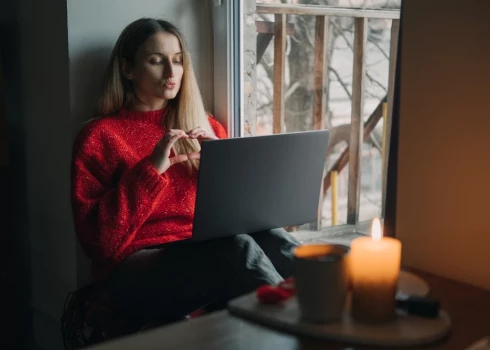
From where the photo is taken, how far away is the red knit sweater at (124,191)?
171 centimetres

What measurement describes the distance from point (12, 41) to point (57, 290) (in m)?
0.82

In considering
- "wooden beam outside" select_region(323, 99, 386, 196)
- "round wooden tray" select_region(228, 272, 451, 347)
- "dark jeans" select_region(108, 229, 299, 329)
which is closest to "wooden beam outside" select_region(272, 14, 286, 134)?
"wooden beam outside" select_region(323, 99, 386, 196)

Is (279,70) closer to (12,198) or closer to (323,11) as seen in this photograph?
(323,11)

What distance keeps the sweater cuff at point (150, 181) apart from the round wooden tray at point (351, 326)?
821mm

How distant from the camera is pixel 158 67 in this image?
1901 mm

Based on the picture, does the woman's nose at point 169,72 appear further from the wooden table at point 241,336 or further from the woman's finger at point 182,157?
the wooden table at point 241,336

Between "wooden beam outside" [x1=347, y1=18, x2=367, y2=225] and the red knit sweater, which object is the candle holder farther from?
"wooden beam outside" [x1=347, y1=18, x2=367, y2=225]

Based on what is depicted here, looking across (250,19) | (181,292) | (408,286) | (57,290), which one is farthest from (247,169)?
(57,290)

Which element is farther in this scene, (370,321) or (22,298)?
(22,298)

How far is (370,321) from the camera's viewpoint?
0.86 meters

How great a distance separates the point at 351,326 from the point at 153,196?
95 centimetres

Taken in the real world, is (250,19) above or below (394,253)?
above

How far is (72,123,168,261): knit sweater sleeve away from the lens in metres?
1.71

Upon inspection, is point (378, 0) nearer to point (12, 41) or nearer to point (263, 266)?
point (263, 266)
